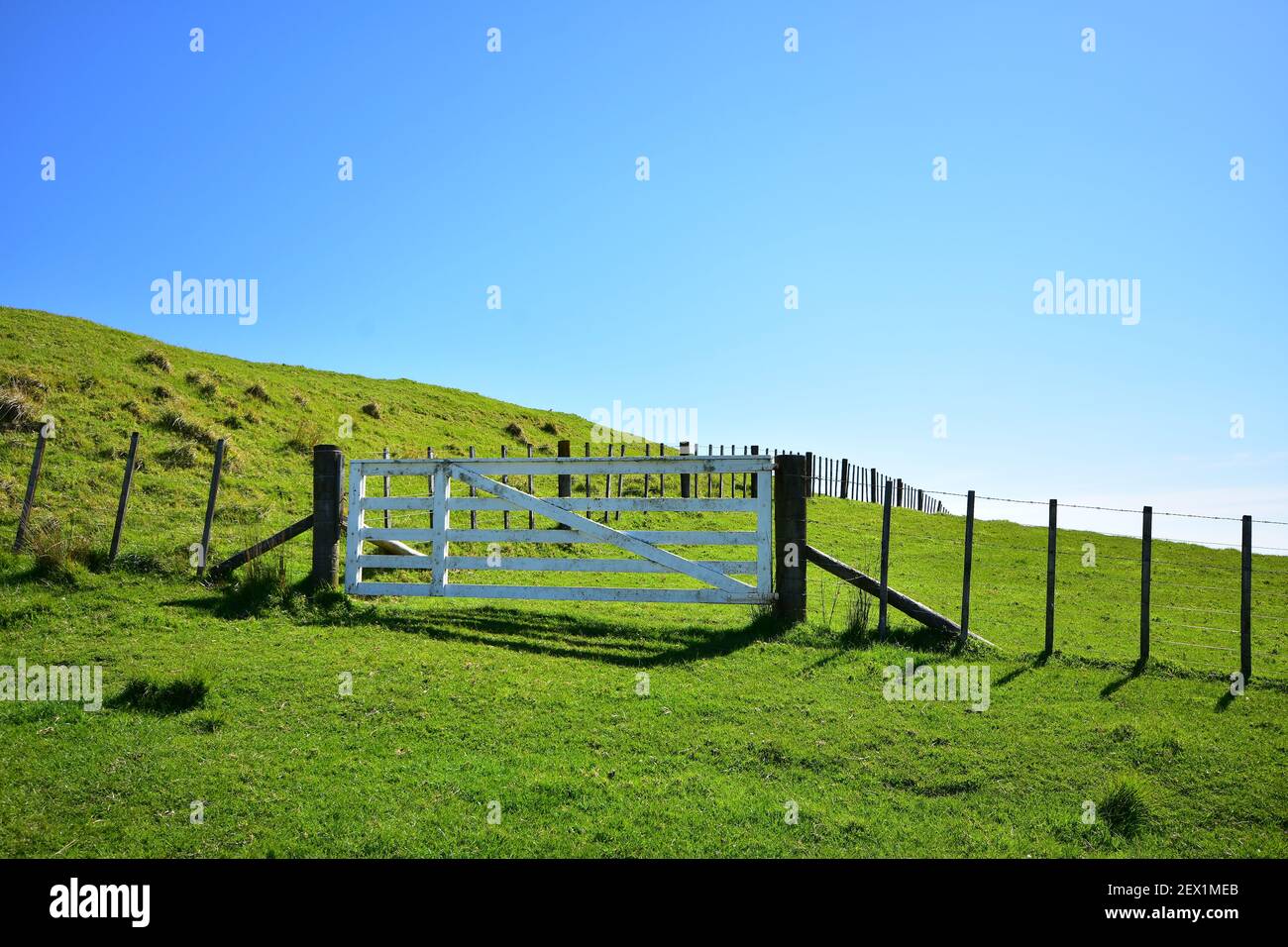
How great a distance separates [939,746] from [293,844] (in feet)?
17.6

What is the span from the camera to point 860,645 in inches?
400

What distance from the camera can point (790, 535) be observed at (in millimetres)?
11086

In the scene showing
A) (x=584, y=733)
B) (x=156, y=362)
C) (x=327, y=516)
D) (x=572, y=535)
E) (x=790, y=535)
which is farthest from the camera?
(x=156, y=362)

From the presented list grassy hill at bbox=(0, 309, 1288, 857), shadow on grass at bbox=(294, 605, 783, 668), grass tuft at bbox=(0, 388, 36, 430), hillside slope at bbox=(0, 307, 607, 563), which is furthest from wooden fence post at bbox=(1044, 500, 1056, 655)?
grass tuft at bbox=(0, 388, 36, 430)

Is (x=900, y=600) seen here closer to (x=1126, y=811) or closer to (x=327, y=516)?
(x=1126, y=811)

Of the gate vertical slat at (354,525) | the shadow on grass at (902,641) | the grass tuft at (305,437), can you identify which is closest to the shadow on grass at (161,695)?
the gate vertical slat at (354,525)

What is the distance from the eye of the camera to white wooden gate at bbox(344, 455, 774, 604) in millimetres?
11203

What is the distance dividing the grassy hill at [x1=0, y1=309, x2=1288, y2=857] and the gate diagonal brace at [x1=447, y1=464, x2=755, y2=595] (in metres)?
0.75

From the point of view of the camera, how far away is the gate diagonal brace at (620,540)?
1118 centimetres

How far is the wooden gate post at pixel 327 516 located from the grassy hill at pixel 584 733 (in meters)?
0.72

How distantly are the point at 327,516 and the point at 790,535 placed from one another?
7261mm

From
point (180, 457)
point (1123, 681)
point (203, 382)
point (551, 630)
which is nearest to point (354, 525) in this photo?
point (551, 630)
